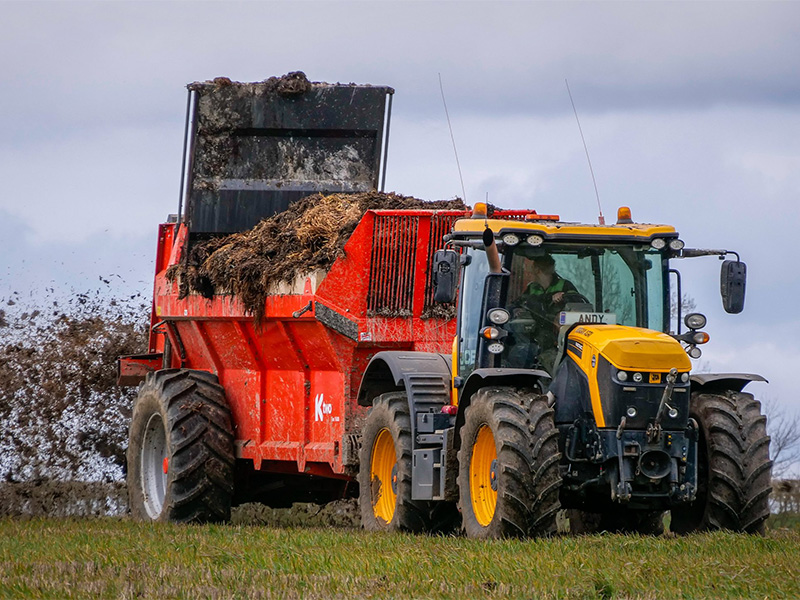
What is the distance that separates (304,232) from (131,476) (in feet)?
11.7

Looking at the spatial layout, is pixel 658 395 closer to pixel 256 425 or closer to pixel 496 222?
pixel 496 222

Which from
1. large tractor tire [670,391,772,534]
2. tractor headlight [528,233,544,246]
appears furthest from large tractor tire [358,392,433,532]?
large tractor tire [670,391,772,534]

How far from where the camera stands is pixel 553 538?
9.40 m

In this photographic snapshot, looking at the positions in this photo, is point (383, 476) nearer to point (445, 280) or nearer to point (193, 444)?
point (445, 280)

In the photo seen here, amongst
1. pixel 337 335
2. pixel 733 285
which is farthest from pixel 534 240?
pixel 337 335

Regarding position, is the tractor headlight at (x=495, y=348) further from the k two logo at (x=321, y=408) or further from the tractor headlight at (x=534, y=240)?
the k two logo at (x=321, y=408)

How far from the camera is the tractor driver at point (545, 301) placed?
10.3 m

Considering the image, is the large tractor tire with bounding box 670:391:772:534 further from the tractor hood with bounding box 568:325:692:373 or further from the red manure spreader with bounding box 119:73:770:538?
the tractor hood with bounding box 568:325:692:373

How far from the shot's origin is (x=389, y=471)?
1148cm

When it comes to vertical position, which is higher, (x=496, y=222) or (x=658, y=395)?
(x=496, y=222)

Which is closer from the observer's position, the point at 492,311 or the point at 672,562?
A: the point at 672,562

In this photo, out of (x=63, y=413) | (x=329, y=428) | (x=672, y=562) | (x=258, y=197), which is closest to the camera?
(x=672, y=562)

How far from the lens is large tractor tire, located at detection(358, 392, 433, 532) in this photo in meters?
10.9

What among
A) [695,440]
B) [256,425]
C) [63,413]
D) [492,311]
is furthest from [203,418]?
[695,440]
